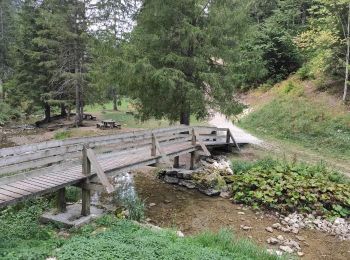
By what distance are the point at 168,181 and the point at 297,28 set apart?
67.1 ft

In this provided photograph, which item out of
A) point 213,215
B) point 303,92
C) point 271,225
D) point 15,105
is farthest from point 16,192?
point 15,105

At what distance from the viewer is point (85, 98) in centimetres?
2330

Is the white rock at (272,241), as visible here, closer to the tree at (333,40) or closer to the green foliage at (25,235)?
→ the green foliage at (25,235)

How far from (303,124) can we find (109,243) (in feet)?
48.7

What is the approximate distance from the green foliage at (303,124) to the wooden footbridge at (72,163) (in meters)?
8.82

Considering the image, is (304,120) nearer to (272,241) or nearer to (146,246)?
(272,241)

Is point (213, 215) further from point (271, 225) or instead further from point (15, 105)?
point (15, 105)

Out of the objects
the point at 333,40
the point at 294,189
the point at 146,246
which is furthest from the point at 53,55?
the point at 146,246

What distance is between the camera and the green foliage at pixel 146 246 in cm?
520

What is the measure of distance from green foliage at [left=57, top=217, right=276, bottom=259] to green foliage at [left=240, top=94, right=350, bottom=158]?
990 cm

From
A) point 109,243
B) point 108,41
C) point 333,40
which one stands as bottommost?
point 109,243

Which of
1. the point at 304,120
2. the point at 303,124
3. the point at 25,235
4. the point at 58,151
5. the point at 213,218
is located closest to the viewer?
the point at 25,235

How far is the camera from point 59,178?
709cm

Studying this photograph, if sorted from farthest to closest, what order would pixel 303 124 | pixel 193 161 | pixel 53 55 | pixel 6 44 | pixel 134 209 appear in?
1. pixel 6 44
2. pixel 53 55
3. pixel 303 124
4. pixel 193 161
5. pixel 134 209
